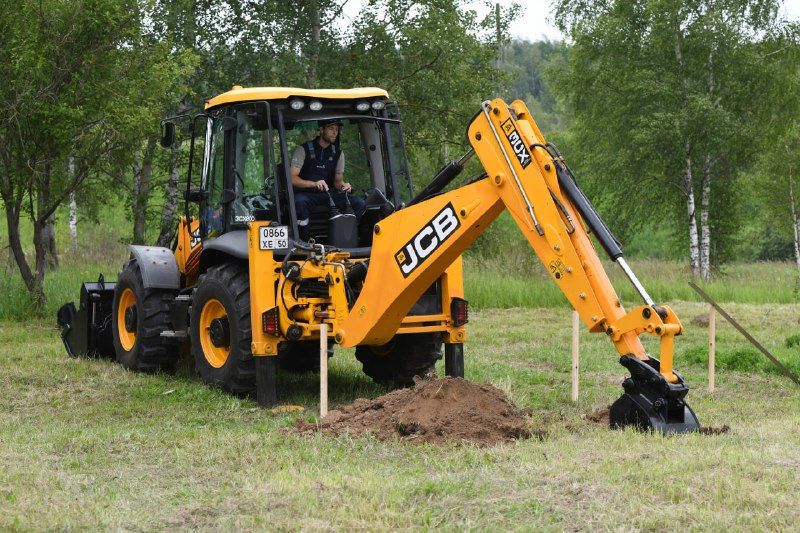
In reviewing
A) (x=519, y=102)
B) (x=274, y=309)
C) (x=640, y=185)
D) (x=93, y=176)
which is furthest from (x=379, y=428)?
(x=640, y=185)

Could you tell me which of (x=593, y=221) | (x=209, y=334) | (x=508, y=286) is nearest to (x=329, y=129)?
(x=209, y=334)

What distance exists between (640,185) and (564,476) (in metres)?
22.1

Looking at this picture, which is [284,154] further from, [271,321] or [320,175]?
[271,321]

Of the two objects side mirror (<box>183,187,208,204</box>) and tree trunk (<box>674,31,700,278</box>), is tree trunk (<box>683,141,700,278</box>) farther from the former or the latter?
side mirror (<box>183,187,208,204</box>)

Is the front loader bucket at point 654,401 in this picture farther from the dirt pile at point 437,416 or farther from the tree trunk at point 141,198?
the tree trunk at point 141,198

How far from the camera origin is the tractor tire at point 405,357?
9.91 m

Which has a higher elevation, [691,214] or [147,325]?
[691,214]

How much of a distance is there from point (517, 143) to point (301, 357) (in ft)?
12.7

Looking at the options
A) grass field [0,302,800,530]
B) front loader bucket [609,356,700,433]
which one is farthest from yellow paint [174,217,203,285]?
front loader bucket [609,356,700,433]

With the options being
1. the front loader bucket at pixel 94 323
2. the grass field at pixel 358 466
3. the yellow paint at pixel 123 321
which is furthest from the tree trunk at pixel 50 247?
the grass field at pixel 358 466

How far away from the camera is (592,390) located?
10.0 metres

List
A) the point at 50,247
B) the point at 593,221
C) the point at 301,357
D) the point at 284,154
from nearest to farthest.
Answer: the point at 593,221, the point at 284,154, the point at 301,357, the point at 50,247

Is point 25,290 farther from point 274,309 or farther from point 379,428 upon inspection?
point 379,428

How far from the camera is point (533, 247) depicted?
25.0 ft
